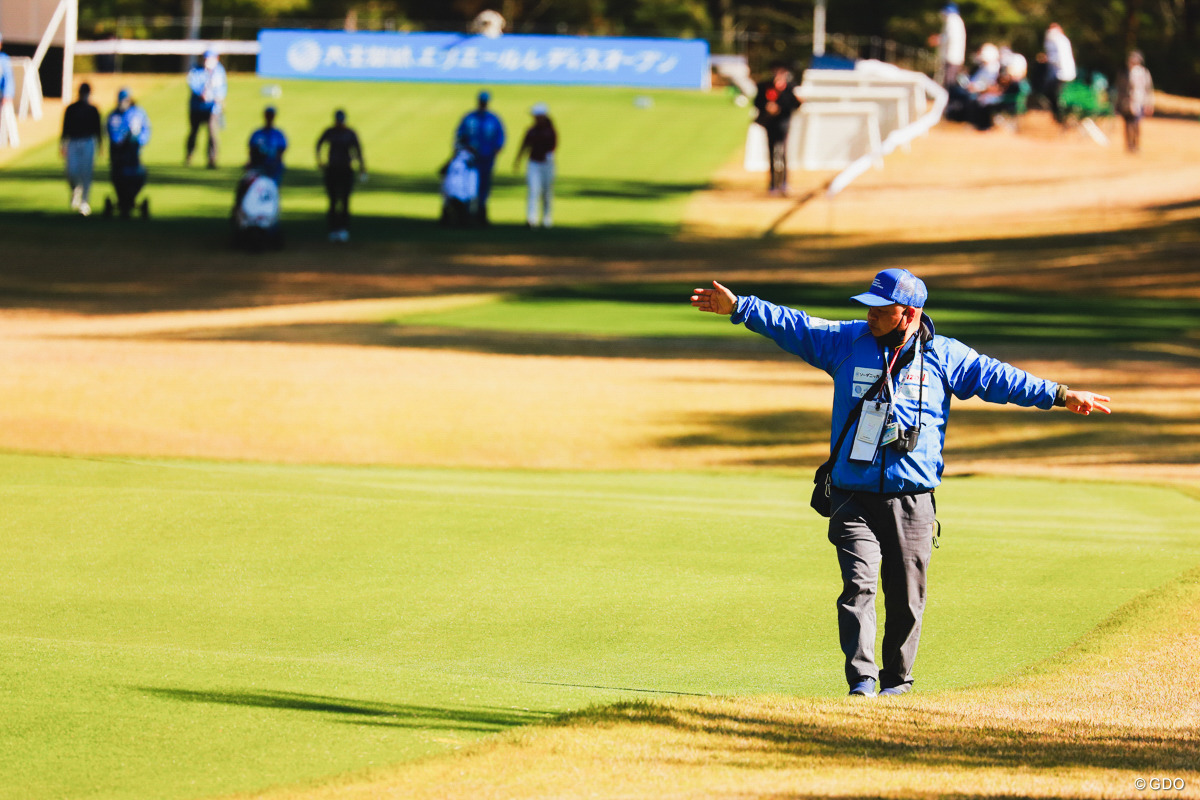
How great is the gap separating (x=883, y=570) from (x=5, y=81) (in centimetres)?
3159

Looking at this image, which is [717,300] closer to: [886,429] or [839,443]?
[839,443]

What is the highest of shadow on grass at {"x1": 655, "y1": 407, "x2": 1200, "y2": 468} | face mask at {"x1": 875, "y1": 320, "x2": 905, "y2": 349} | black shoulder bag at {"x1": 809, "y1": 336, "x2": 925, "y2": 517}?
face mask at {"x1": 875, "y1": 320, "x2": 905, "y2": 349}

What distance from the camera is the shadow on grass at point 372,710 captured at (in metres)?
6.09

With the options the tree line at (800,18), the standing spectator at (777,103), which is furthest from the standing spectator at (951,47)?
the tree line at (800,18)

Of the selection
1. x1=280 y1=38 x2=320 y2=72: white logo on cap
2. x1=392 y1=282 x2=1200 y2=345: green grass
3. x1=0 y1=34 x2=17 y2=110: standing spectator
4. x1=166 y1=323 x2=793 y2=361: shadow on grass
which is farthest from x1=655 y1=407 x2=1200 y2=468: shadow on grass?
x1=280 y1=38 x2=320 y2=72: white logo on cap

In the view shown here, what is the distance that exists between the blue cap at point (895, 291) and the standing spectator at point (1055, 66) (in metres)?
35.1

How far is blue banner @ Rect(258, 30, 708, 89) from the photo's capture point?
46844 millimetres

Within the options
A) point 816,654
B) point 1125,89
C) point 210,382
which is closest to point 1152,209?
point 1125,89

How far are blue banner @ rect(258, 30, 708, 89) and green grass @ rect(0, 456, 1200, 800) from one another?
3547cm

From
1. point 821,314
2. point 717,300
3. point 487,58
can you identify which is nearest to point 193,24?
point 487,58

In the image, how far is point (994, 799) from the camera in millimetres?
5207

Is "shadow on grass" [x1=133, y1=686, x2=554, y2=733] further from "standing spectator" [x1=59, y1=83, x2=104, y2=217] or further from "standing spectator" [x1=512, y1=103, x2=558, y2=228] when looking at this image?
"standing spectator" [x1=59, y1=83, x2=104, y2=217]

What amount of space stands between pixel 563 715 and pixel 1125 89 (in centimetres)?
3646

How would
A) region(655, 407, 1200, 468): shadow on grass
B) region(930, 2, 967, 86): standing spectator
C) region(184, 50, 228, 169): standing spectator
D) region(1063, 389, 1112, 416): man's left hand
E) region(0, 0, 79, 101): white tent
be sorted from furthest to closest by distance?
region(930, 2, 967, 86): standing spectator → region(184, 50, 228, 169): standing spectator → region(0, 0, 79, 101): white tent → region(655, 407, 1200, 468): shadow on grass → region(1063, 389, 1112, 416): man's left hand
